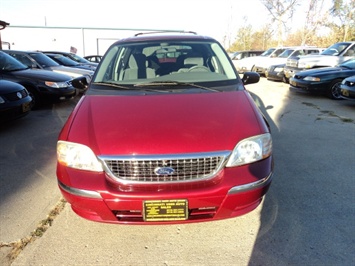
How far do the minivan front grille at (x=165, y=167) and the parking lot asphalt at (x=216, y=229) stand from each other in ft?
2.05

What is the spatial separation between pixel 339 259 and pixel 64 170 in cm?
213

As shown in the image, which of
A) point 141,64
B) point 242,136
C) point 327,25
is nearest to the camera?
point 242,136

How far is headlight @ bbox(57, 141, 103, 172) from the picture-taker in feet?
6.95

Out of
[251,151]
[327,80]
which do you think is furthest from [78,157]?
[327,80]

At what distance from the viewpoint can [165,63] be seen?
11.4ft

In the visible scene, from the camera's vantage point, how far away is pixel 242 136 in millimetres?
2215

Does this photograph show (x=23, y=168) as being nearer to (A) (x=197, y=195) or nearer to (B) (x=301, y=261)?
(A) (x=197, y=195)

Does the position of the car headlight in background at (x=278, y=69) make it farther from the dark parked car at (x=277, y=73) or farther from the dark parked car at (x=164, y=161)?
the dark parked car at (x=164, y=161)

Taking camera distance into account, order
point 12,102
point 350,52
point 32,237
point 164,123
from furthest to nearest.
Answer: point 350,52, point 12,102, point 32,237, point 164,123

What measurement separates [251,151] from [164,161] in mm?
662

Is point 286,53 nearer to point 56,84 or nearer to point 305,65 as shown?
point 305,65

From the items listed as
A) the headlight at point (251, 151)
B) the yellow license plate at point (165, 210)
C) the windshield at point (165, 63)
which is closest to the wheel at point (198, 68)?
the windshield at point (165, 63)

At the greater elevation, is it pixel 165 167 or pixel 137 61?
pixel 137 61

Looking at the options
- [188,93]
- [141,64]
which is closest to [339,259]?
[188,93]
